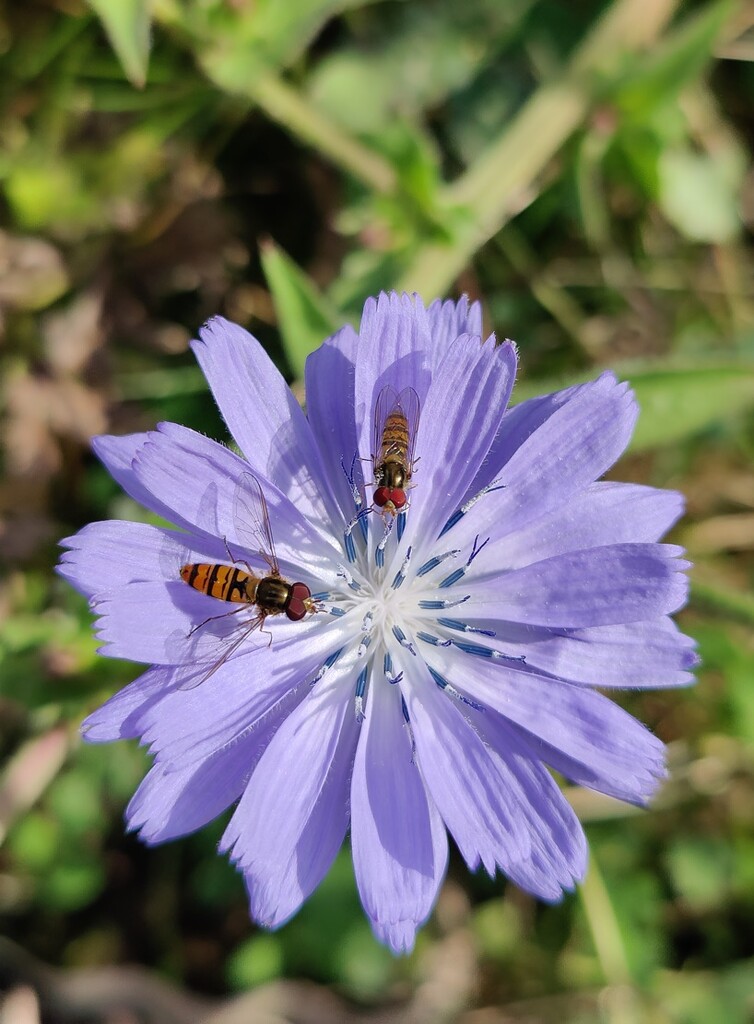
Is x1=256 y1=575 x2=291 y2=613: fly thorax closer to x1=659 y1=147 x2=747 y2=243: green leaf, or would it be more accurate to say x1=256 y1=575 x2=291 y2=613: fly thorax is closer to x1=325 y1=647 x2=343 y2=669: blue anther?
x1=325 y1=647 x2=343 y2=669: blue anther

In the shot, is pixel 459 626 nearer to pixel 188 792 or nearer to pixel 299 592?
pixel 299 592

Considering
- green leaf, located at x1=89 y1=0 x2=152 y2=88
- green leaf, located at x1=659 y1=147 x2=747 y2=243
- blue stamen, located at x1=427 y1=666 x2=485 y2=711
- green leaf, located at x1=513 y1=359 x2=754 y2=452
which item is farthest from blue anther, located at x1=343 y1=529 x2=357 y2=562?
green leaf, located at x1=659 y1=147 x2=747 y2=243

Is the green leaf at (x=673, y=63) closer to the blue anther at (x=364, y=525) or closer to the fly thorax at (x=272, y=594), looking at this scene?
the blue anther at (x=364, y=525)

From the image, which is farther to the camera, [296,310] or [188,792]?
[296,310]

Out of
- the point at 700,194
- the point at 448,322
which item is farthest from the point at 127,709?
the point at 700,194

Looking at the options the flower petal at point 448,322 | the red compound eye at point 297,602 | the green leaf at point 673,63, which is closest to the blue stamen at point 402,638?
the red compound eye at point 297,602
